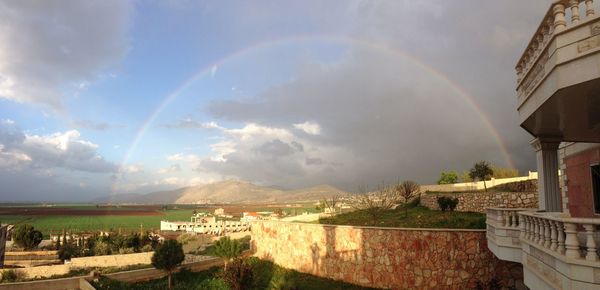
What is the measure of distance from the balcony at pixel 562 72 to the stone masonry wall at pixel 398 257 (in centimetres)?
739

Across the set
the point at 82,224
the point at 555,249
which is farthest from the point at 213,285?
the point at 82,224

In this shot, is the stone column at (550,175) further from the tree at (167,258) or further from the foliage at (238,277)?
the tree at (167,258)

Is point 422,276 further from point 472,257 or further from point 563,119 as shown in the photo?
point 563,119

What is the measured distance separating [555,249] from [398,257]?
12.1m

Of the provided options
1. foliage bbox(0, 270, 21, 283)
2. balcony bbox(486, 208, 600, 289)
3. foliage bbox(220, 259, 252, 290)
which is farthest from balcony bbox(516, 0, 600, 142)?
foliage bbox(0, 270, 21, 283)

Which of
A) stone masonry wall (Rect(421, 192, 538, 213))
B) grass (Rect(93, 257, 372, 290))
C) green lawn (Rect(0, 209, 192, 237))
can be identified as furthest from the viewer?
green lawn (Rect(0, 209, 192, 237))

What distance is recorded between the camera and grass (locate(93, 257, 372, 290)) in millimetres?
19859

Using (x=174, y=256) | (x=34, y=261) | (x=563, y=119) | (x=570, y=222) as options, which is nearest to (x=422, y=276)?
(x=563, y=119)

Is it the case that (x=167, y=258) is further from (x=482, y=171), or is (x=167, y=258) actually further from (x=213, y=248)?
(x=482, y=171)

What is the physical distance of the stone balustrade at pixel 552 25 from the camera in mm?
7180

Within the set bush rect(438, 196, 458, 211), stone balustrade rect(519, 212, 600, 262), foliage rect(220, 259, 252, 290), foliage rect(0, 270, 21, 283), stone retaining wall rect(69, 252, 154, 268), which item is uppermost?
stone balustrade rect(519, 212, 600, 262)

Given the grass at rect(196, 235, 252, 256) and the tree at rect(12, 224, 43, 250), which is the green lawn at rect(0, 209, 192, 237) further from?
the grass at rect(196, 235, 252, 256)

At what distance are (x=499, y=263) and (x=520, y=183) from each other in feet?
49.1

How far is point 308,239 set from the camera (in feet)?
76.2
